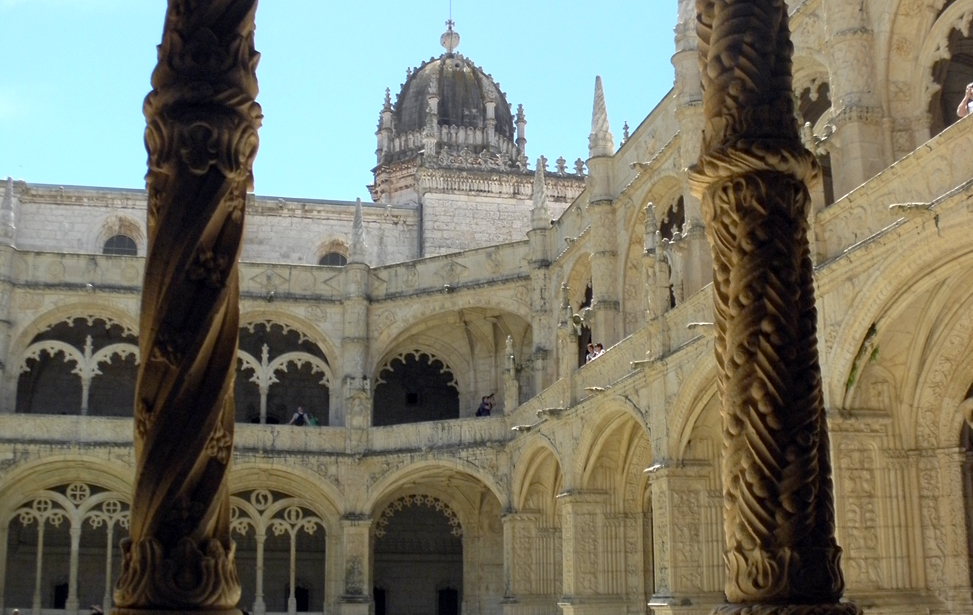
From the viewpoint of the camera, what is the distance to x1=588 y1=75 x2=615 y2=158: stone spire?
23.0 m

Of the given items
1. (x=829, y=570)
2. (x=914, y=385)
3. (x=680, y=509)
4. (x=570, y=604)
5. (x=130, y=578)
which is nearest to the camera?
(x=130, y=578)

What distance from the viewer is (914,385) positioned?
1260cm

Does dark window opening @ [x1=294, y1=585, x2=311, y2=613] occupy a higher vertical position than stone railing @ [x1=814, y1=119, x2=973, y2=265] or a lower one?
lower

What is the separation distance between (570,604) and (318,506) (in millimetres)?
7608

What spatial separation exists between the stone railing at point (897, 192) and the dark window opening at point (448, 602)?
1852cm

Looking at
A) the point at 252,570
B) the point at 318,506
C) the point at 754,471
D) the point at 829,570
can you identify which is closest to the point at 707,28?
the point at 754,471

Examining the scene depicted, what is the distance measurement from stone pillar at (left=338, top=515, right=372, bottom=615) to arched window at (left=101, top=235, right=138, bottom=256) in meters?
10.2

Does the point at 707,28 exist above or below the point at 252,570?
above

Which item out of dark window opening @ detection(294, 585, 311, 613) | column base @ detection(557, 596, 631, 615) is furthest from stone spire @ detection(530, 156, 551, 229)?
dark window opening @ detection(294, 585, 311, 613)

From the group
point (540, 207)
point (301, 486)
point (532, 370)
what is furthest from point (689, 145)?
point (301, 486)

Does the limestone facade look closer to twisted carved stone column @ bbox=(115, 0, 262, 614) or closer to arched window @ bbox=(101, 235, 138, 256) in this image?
arched window @ bbox=(101, 235, 138, 256)

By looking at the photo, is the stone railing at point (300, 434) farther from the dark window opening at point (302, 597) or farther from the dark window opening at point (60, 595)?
the dark window opening at point (302, 597)

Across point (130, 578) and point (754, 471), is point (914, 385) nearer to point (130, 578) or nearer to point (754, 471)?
point (754, 471)

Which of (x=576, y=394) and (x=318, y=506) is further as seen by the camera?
(x=318, y=506)
